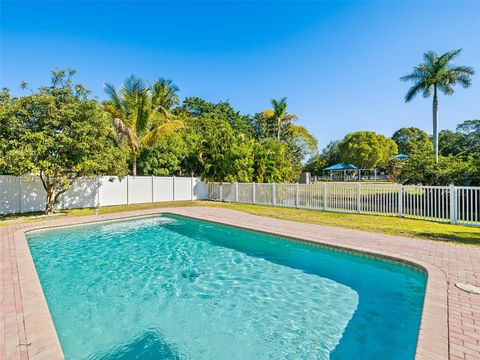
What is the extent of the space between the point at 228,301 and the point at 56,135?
10087mm

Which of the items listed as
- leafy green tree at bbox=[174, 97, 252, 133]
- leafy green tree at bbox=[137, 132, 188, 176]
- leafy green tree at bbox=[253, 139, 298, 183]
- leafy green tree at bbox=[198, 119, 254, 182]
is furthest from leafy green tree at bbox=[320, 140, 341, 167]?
leafy green tree at bbox=[137, 132, 188, 176]

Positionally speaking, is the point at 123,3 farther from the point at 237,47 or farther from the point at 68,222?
the point at 68,222

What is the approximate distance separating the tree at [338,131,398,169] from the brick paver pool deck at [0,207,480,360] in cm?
3768

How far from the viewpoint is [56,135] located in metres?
10.3

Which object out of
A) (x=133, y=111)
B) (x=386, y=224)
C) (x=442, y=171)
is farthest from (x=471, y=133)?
(x=133, y=111)

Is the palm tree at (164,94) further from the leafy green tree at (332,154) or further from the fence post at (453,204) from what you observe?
the leafy green tree at (332,154)

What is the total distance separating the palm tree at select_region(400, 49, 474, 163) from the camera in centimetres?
1809

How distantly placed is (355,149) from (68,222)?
142ft

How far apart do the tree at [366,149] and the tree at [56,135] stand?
132ft

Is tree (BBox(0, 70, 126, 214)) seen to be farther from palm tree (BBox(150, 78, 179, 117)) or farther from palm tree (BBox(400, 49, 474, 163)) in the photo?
palm tree (BBox(400, 49, 474, 163))

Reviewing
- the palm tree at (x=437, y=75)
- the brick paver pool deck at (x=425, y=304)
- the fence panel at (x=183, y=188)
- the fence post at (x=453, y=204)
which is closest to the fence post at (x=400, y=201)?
the fence post at (x=453, y=204)

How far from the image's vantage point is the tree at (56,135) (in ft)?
31.6

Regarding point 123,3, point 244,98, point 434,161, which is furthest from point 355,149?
point 123,3

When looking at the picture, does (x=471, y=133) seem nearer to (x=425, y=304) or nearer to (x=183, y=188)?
(x=183, y=188)
